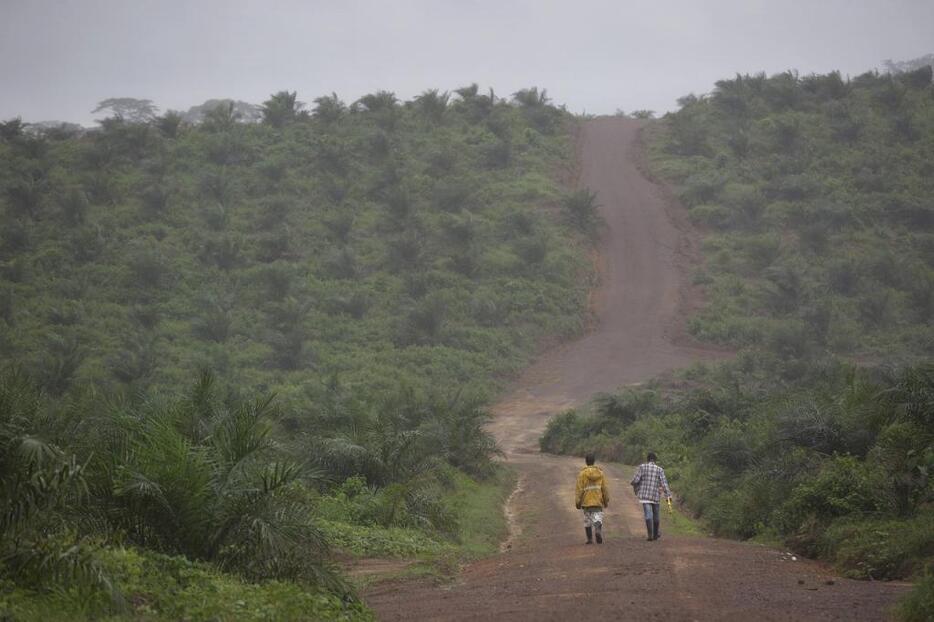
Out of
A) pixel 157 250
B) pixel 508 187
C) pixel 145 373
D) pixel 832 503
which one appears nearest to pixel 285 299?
pixel 157 250

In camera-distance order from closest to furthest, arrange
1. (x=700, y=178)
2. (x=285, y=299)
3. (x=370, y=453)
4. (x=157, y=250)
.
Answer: (x=370, y=453), (x=285, y=299), (x=157, y=250), (x=700, y=178)

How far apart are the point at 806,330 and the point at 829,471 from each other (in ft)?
83.4

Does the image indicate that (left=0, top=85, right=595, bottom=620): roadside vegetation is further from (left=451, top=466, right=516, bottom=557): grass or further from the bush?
the bush

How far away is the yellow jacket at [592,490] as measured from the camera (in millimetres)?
Result: 13477

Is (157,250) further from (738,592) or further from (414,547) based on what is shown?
(738,592)

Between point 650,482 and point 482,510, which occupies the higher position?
point 650,482

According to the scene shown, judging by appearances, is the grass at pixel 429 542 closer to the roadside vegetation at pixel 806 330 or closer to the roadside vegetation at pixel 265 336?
the roadside vegetation at pixel 265 336

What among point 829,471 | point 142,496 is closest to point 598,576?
point 829,471

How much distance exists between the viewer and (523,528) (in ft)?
57.9

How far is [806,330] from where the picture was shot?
3759cm

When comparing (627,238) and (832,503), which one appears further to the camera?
(627,238)

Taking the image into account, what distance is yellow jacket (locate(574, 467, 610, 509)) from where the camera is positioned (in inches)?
531

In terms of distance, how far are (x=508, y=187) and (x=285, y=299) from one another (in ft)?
62.8

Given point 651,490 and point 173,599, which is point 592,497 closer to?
point 651,490
